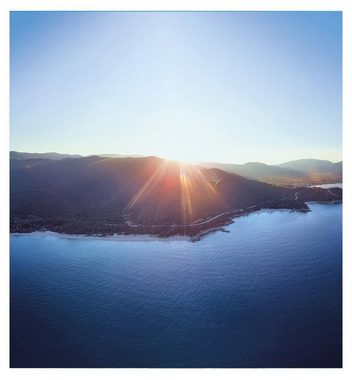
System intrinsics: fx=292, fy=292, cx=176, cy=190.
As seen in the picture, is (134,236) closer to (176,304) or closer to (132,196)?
(176,304)

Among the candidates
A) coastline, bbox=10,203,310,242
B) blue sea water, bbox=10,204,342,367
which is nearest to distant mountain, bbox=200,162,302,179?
coastline, bbox=10,203,310,242

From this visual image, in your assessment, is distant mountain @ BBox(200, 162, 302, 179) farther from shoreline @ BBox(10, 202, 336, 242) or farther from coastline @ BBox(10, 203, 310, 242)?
shoreline @ BBox(10, 202, 336, 242)

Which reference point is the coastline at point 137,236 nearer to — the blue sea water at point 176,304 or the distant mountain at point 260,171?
the blue sea water at point 176,304

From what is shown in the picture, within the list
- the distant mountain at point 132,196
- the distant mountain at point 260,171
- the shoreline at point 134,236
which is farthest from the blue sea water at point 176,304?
the distant mountain at point 260,171

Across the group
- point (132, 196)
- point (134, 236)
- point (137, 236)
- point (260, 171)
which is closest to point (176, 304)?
point (137, 236)

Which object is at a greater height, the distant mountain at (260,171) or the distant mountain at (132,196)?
the distant mountain at (260,171)
